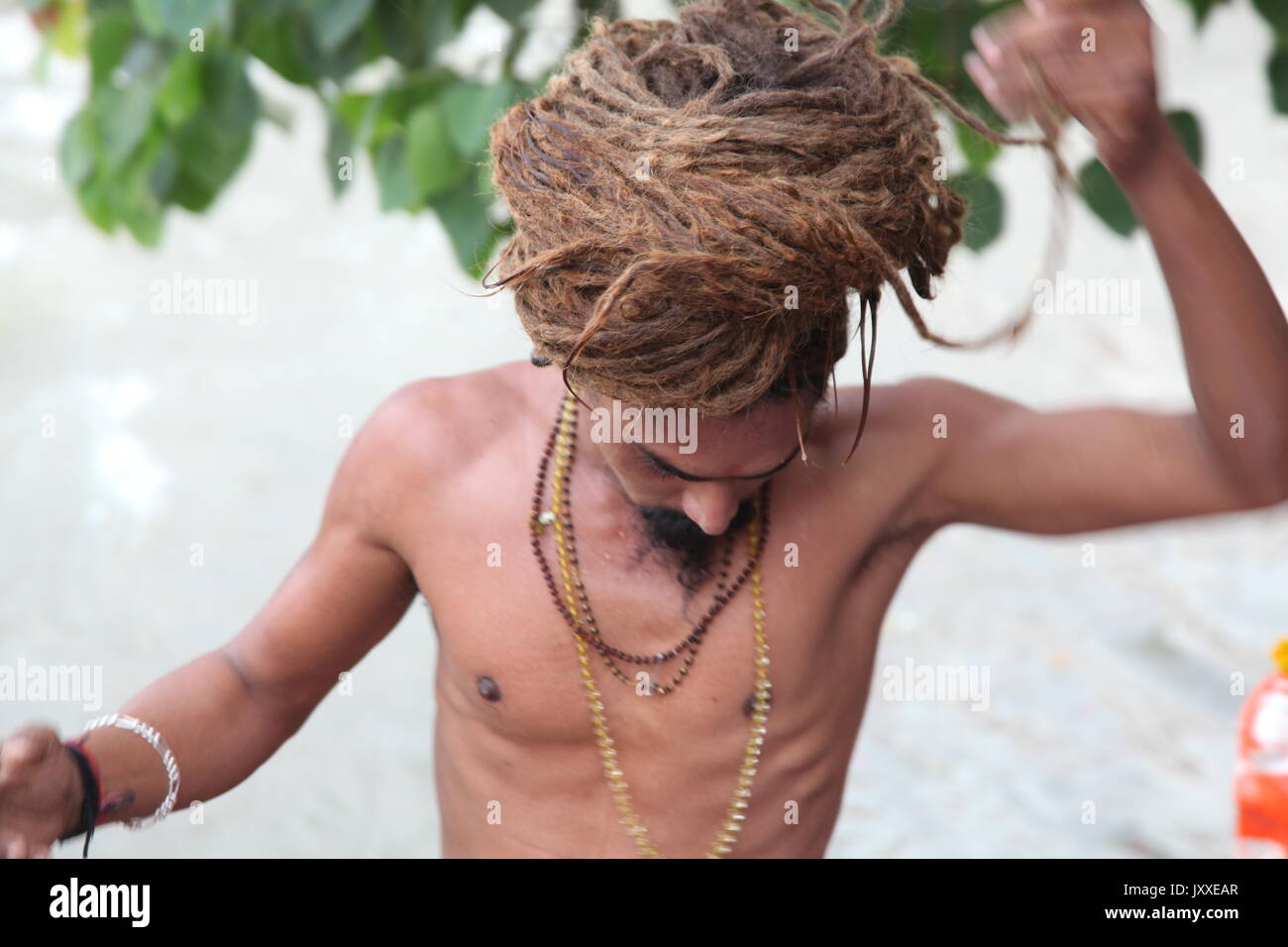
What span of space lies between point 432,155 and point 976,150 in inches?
40.1

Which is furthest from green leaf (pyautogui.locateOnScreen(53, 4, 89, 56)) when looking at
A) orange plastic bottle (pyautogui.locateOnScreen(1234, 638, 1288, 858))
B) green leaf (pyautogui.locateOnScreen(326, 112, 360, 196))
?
orange plastic bottle (pyautogui.locateOnScreen(1234, 638, 1288, 858))

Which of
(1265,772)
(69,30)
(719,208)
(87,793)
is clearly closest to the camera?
(719,208)

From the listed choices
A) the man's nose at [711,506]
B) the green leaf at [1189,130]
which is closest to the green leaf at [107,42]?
the man's nose at [711,506]

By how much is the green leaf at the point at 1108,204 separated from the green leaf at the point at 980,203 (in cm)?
22

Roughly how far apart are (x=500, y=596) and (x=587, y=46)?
2.39 feet

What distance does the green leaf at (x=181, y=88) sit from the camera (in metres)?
2.37

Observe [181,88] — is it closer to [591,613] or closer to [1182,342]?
[591,613]

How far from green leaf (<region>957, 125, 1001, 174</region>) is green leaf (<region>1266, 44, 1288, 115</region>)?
0.57m

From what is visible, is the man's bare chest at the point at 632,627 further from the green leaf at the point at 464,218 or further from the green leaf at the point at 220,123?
the green leaf at the point at 220,123

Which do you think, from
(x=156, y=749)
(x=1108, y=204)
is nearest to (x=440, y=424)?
(x=156, y=749)

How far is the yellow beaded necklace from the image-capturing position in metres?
1.83

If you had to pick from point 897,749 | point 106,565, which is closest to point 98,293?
point 106,565

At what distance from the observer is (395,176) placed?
2.39 m

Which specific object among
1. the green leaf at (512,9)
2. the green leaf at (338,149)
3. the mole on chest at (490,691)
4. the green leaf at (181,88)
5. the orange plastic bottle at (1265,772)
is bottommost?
the orange plastic bottle at (1265,772)
